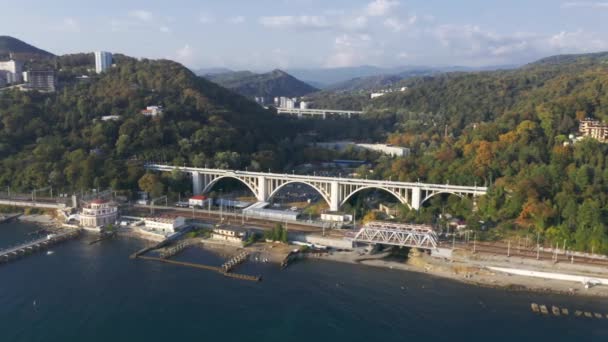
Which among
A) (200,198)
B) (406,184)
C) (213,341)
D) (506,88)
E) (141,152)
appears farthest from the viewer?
(506,88)

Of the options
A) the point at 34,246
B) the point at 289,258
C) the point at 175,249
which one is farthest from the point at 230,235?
the point at 34,246

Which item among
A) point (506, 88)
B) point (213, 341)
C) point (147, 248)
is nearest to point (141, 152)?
point (147, 248)

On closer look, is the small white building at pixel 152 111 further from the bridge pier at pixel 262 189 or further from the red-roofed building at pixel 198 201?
the bridge pier at pixel 262 189

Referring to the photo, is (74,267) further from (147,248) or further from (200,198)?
(200,198)

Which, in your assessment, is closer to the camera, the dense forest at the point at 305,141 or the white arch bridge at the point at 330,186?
the dense forest at the point at 305,141

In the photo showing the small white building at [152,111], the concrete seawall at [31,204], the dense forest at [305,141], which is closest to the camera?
the dense forest at [305,141]

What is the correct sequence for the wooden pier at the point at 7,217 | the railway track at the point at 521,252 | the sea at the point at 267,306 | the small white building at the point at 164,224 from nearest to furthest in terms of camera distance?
the sea at the point at 267,306, the railway track at the point at 521,252, the small white building at the point at 164,224, the wooden pier at the point at 7,217

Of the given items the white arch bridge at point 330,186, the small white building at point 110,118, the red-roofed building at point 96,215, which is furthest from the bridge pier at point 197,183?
the small white building at point 110,118

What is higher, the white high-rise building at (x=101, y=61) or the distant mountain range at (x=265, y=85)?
the distant mountain range at (x=265, y=85)
